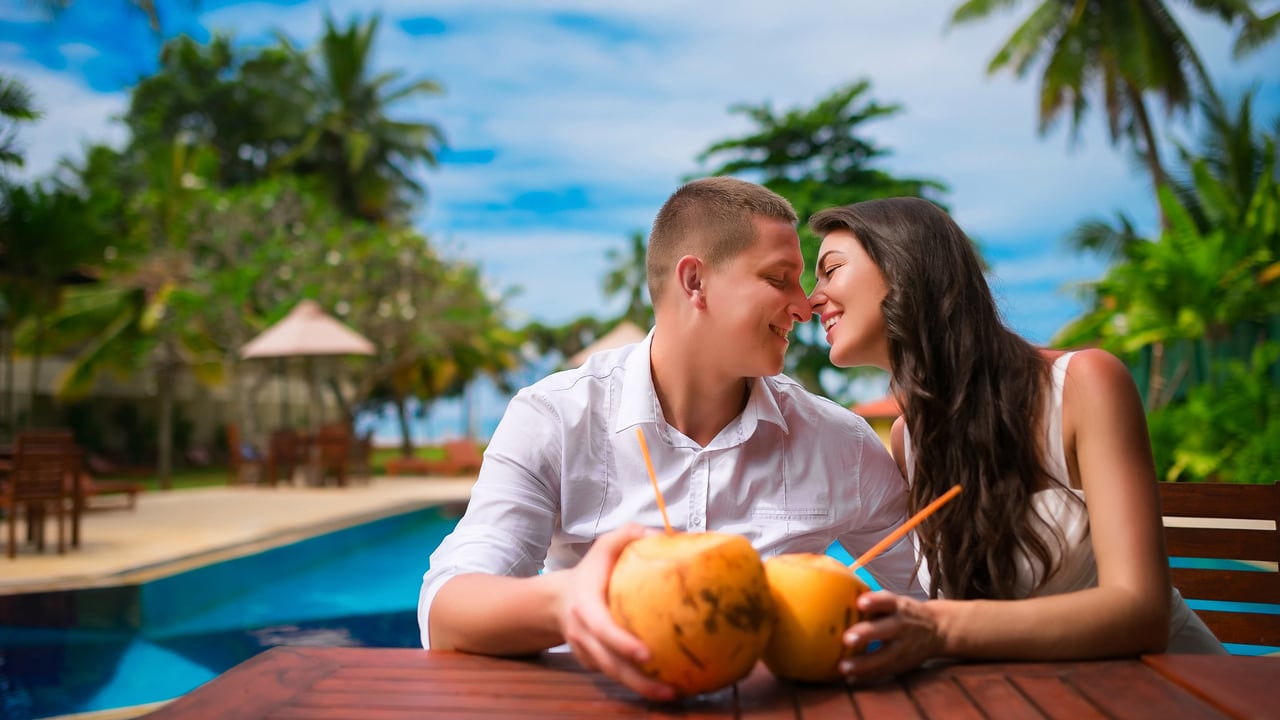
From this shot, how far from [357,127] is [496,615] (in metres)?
30.8

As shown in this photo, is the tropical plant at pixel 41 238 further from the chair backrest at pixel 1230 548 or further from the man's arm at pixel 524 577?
the chair backrest at pixel 1230 548

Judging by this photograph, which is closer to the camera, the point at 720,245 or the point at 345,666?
the point at 345,666

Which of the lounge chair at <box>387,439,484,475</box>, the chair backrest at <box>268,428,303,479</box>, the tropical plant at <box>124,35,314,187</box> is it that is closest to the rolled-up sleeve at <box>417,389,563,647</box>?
the chair backrest at <box>268,428,303,479</box>

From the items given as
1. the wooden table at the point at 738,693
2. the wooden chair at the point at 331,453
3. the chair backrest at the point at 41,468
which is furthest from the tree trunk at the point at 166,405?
the wooden table at the point at 738,693

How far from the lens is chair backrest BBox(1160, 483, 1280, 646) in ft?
7.04

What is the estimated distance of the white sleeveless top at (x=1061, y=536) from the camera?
170cm

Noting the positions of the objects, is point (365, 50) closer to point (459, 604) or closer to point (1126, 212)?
point (1126, 212)

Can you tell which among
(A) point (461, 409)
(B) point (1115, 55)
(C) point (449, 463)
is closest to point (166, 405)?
(C) point (449, 463)

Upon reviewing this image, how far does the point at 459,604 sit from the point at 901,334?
40.0 inches

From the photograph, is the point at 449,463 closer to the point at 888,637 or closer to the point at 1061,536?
the point at 1061,536

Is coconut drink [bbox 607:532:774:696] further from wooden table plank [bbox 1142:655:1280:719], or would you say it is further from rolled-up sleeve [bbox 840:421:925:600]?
rolled-up sleeve [bbox 840:421:925:600]

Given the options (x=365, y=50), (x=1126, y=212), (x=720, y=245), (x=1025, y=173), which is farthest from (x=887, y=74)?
(x=720, y=245)

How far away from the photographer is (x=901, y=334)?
1852 mm

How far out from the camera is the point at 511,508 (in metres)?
1.82
